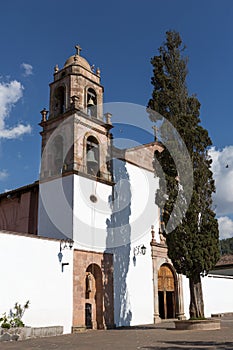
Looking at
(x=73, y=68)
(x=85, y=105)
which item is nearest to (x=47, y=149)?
(x=85, y=105)

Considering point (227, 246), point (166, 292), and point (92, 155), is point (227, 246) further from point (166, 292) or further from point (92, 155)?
point (92, 155)

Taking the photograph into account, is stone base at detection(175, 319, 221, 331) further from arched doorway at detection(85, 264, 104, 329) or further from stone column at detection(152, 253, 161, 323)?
stone column at detection(152, 253, 161, 323)

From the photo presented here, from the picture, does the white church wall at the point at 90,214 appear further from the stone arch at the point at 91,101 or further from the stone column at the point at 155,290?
the stone column at the point at 155,290

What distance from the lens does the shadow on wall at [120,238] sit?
50.2 ft

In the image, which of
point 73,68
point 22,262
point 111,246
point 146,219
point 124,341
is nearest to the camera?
point 124,341

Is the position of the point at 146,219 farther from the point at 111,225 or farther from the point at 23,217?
the point at 23,217

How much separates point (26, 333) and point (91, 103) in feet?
32.4

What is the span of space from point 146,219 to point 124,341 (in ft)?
27.7

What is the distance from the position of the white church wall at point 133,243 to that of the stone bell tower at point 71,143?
132 cm

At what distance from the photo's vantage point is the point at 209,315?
21031mm

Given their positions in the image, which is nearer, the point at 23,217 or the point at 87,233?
the point at 87,233

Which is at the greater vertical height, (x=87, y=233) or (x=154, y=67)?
(x=154, y=67)

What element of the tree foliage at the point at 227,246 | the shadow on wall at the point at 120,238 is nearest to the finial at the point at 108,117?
the shadow on wall at the point at 120,238

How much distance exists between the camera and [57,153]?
53.4 ft
